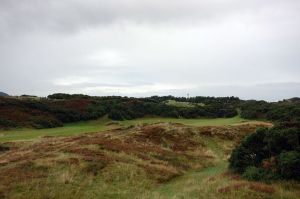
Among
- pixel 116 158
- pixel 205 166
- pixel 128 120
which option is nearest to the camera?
pixel 116 158

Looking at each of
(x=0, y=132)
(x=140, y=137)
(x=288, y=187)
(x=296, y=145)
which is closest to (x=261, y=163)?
(x=296, y=145)

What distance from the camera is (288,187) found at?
20734 mm

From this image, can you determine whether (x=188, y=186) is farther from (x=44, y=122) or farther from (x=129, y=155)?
(x=44, y=122)

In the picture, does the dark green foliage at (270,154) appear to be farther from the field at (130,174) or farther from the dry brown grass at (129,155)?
the dry brown grass at (129,155)

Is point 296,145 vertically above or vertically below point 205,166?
above

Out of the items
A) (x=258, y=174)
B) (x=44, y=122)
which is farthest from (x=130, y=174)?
(x=44, y=122)

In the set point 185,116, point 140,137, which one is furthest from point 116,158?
point 185,116

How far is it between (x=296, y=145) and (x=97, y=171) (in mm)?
12335

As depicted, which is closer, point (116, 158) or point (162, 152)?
point (116, 158)

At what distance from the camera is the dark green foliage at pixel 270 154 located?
22156mm

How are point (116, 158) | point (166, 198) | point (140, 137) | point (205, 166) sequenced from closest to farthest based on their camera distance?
A: point (166, 198), point (116, 158), point (205, 166), point (140, 137)

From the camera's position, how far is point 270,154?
25344 mm

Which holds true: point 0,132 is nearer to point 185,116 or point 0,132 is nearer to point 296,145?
point 185,116

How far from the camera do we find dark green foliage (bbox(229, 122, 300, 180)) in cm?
2216
